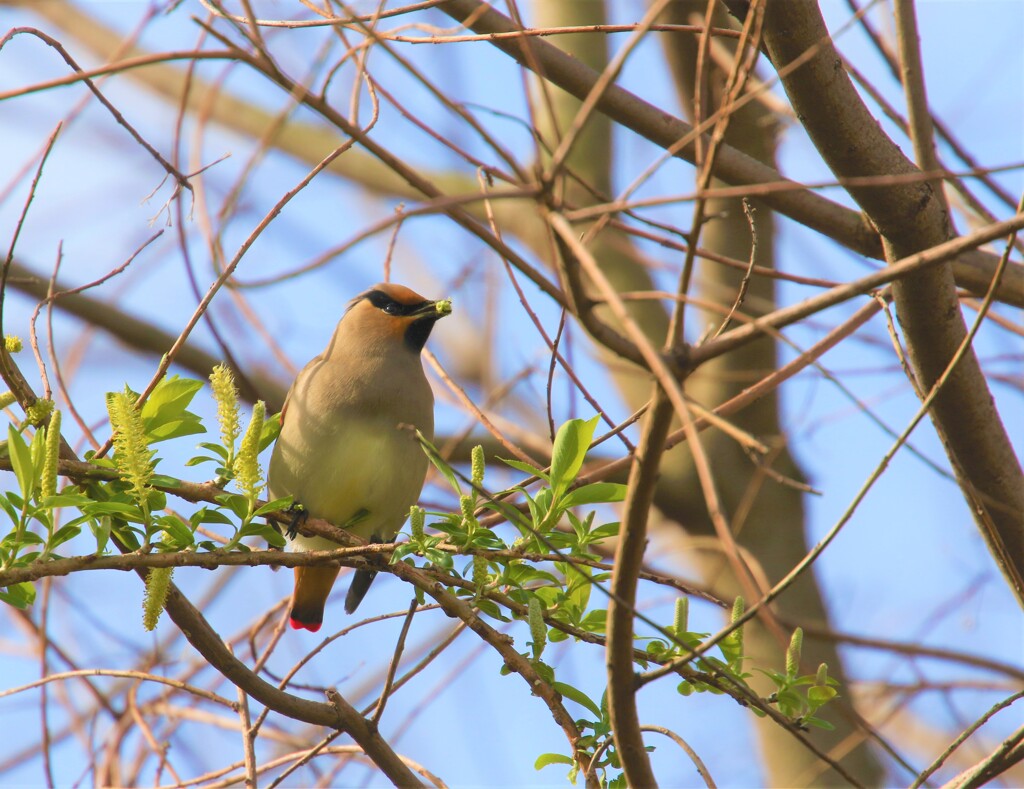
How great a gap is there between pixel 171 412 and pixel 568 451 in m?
0.83

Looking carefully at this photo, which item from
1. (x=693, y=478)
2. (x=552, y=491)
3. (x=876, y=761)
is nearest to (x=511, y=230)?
(x=693, y=478)

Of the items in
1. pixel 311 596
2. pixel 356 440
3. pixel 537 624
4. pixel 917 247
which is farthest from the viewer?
pixel 311 596

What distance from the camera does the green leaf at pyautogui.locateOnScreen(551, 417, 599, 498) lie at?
2414 millimetres

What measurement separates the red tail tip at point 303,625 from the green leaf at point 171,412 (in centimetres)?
218

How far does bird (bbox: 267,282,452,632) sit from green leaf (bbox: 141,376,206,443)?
4.99ft

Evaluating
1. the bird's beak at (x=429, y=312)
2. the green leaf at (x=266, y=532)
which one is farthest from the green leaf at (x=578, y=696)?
the bird's beak at (x=429, y=312)

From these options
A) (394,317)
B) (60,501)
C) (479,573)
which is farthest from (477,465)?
(394,317)

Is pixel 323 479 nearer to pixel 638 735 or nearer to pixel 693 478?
pixel 638 735

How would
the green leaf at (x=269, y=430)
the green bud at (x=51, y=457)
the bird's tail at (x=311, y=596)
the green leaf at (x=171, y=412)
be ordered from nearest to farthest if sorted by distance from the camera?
1. the green bud at (x=51, y=457)
2. the green leaf at (x=171, y=412)
3. the green leaf at (x=269, y=430)
4. the bird's tail at (x=311, y=596)

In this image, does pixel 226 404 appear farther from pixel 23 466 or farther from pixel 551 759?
pixel 551 759

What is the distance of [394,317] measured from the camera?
188 inches

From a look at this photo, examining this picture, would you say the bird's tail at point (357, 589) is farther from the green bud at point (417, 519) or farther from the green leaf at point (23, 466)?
the green leaf at point (23, 466)

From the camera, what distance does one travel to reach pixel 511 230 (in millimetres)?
8594

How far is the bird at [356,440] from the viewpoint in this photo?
410cm
